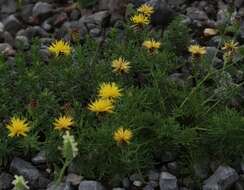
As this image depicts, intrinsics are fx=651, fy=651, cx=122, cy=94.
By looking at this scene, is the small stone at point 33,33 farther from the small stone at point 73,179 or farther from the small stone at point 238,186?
the small stone at point 238,186

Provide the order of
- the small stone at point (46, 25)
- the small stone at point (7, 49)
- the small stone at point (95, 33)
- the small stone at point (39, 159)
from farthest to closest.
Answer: the small stone at point (46, 25), the small stone at point (95, 33), the small stone at point (7, 49), the small stone at point (39, 159)

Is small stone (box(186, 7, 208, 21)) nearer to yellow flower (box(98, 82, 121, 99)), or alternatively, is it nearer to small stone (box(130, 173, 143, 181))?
yellow flower (box(98, 82, 121, 99))

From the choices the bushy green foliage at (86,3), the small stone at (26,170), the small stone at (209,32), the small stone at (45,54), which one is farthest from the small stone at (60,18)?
the small stone at (26,170)

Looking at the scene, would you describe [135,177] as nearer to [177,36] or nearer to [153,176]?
[153,176]

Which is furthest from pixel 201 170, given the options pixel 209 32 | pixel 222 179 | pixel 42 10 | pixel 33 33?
pixel 42 10

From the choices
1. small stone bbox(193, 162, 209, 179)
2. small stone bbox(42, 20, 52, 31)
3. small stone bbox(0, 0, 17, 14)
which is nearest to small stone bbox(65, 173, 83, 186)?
small stone bbox(193, 162, 209, 179)

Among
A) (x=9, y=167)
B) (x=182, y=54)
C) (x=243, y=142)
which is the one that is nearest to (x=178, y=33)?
(x=182, y=54)
